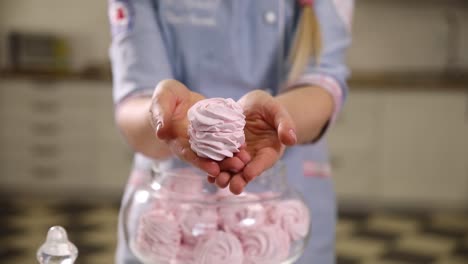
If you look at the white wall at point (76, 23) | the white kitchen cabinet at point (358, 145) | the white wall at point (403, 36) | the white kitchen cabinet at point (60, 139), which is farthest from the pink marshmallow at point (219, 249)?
the white wall at point (76, 23)

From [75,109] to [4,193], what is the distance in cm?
59

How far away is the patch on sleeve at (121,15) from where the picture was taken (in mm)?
972

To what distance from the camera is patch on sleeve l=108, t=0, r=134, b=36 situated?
0.97 m

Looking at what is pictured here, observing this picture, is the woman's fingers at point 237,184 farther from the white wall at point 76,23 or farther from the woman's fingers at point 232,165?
the white wall at point 76,23

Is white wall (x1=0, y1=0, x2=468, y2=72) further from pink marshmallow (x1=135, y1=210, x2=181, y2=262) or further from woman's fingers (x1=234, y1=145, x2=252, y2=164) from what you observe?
woman's fingers (x1=234, y1=145, x2=252, y2=164)

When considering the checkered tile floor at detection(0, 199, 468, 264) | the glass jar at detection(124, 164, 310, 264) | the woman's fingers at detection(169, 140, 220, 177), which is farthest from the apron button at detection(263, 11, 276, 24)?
the checkered tile floor at detection(0, 199, 468, 264)

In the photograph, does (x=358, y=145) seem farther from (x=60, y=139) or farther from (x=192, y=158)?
(x=192, y=158)

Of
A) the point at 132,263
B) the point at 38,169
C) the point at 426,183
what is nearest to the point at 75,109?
the point at 38,169

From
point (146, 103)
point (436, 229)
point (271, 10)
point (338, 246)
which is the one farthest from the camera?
point (436, 229)

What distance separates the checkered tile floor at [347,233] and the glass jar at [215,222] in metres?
2.28

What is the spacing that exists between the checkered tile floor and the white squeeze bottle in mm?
2375

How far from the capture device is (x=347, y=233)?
3.50 meters

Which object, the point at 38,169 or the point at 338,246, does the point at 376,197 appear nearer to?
the point at 338,246

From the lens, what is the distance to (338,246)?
3.28 m
